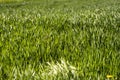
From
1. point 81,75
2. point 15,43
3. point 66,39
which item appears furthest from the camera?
point 66,39

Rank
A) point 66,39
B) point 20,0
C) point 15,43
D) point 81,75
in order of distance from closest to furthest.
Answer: point 81,75, point 15,43, point 66,39, point 20,0

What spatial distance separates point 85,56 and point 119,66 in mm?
529

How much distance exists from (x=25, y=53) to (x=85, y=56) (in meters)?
0.87

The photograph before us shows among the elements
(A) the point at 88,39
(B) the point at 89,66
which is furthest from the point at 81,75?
(A) the point at 88,39

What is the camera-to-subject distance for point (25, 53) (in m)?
4.25

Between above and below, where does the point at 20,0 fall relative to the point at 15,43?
below

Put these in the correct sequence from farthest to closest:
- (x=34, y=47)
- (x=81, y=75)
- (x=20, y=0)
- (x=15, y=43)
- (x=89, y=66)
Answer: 1. (x=20, y=0)
2. (x=15, y=43)
3. (x=34, y=47)
4. (x=89, y=66)
5. (x=81, y=75)

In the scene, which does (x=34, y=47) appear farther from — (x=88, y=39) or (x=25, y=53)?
(x=88, y=39)

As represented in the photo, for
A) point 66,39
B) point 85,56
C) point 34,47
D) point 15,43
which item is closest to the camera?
point 85,56

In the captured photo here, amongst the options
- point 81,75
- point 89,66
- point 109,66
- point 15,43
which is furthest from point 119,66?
point 15,43

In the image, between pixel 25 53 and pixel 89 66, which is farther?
pixel 25 53

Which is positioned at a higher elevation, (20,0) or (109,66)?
(109,66)

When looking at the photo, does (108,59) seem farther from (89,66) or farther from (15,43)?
(15,43)

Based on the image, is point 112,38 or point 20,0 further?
point 20,0
